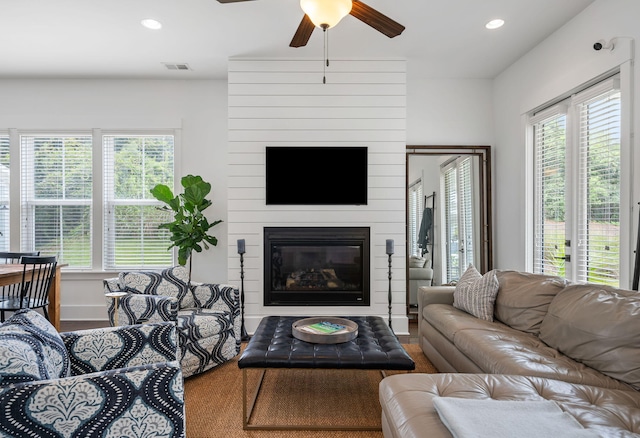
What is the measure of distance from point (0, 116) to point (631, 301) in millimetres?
6111

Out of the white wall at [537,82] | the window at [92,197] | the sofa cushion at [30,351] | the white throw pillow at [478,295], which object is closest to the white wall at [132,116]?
the window at [92,197]

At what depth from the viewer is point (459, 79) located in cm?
467

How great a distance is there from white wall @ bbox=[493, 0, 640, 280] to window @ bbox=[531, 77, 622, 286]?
0.15 meters

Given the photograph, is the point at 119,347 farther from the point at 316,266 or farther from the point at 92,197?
the point at 92,197

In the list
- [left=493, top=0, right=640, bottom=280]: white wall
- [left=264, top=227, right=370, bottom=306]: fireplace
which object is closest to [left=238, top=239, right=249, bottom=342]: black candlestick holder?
[left=264, top=227, right=370, bottom=306]: fireplace

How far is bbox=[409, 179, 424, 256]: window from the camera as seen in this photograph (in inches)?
181

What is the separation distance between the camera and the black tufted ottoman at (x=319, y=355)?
2.17 metres

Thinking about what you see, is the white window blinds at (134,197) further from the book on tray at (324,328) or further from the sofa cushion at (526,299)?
the sofa cushion at (526,299)

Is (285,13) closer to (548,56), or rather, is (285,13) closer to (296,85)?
(296,85)

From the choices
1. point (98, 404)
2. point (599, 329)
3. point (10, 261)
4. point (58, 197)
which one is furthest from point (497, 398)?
point (10, 261)

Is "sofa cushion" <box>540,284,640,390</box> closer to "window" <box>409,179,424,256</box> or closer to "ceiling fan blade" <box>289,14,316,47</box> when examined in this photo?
"ceiling fan blade" <box>289,14,316,47</box>

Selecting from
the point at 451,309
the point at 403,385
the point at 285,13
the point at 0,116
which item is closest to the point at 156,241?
the point at 0,116

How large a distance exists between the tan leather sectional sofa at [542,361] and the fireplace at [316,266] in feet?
4.60

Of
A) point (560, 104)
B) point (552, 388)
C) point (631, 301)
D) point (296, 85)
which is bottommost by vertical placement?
point (552, 388)
